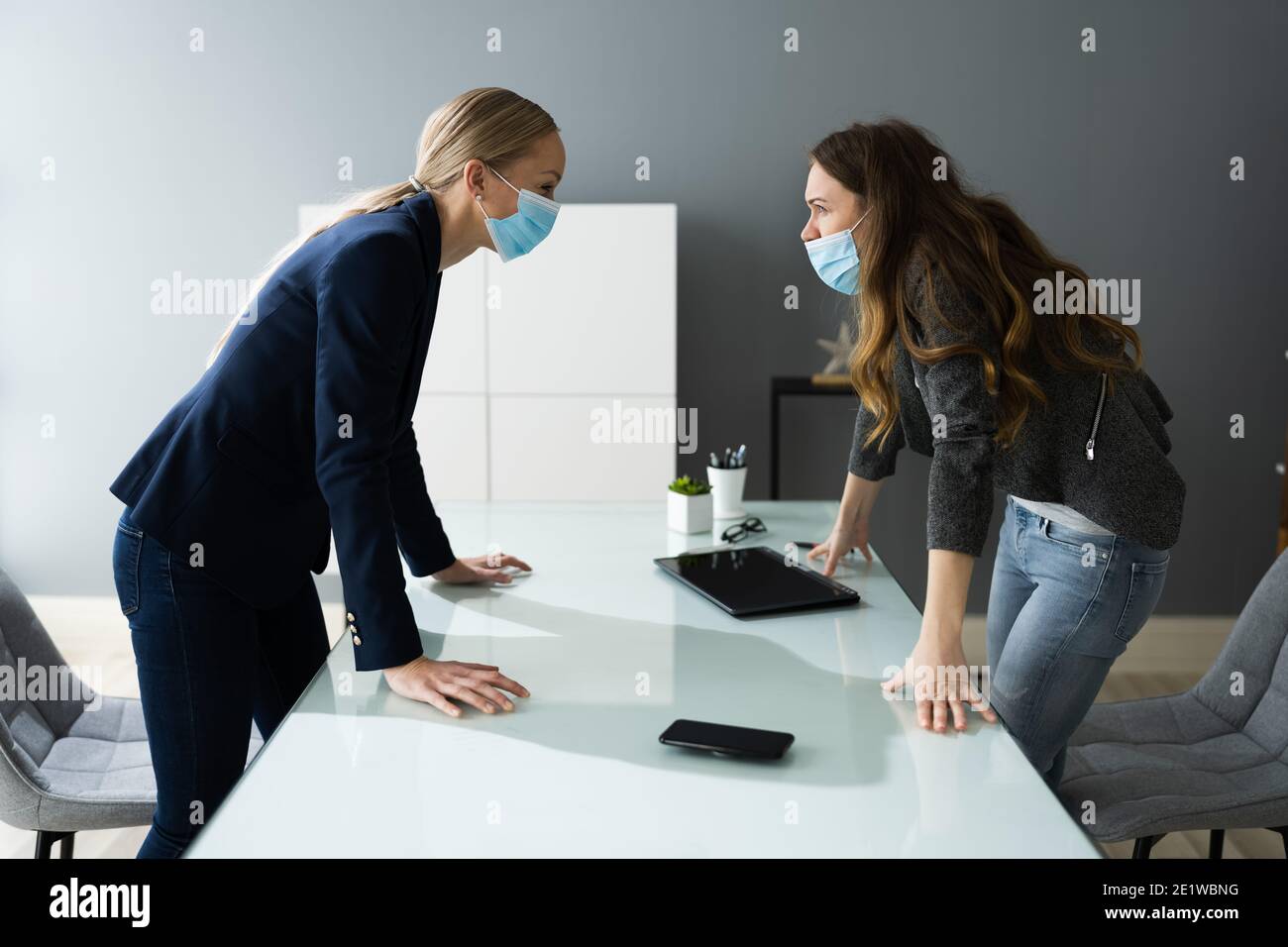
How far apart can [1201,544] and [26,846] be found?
12.6 ft

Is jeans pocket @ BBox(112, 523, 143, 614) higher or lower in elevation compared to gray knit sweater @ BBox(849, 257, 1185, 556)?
lower

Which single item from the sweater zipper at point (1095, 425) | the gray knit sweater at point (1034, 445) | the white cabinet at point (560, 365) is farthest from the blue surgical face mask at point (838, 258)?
the white cabinet at point (560, 365)

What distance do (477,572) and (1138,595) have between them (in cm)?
111

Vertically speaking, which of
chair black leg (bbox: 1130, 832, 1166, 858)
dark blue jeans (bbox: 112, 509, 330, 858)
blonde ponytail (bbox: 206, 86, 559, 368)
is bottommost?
chair black leg (bbox: 1130, 832, 1166, 858)

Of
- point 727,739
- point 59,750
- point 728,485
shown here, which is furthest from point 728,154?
point 727,739

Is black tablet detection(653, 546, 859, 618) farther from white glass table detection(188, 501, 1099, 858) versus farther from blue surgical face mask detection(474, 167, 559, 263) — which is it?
blue surgical face mask detection(474, 167, 559, 263)

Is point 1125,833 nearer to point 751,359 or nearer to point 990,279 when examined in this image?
point 990,279

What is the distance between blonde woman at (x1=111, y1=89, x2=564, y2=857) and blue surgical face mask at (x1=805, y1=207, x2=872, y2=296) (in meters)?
0.46

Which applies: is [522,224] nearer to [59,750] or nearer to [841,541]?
[841,541]

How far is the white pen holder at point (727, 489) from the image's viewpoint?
2.54 metres

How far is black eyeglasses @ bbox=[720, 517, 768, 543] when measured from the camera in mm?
2357

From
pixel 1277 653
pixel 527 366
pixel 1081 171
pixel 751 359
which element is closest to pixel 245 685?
pixel 1277 653

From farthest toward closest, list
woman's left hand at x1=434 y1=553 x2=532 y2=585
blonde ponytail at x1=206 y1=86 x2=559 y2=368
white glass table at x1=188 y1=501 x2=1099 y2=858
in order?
woman's left hand at x1=434 y1=553 x2=532 y2=585
blonde ponytail at x1=206 y1=86 x2=559 y2=368
white glass table at x1=188 y1=501 x2=1099 y2=858

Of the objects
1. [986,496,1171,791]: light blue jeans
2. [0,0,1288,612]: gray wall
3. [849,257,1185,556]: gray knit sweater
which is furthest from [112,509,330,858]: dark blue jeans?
[0,0,1288,612]: gray wall
